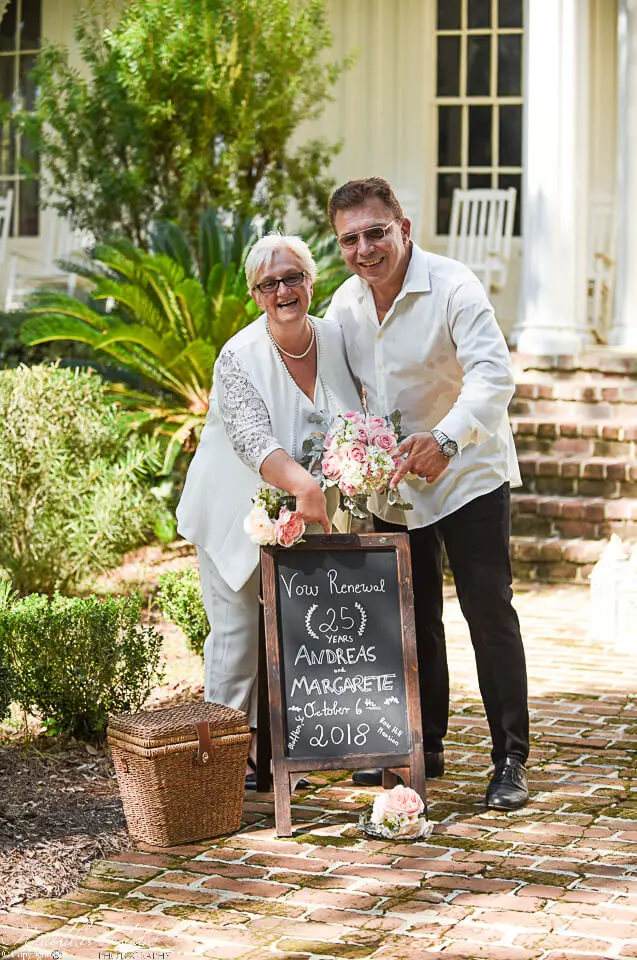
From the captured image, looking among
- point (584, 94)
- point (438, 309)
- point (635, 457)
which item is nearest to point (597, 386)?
point (635, 457)

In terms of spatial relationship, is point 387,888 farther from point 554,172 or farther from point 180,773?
point 554,172

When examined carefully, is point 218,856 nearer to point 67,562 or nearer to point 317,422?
point 317,422

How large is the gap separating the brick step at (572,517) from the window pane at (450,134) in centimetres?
452

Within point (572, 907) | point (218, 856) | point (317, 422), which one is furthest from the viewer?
point (317, 422)

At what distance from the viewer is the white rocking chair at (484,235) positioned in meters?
11.6

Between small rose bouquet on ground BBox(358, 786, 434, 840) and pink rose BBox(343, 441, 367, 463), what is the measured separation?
1007mm

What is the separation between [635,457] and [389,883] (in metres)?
5.96

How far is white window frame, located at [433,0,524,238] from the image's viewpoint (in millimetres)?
12266

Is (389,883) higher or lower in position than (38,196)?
lower

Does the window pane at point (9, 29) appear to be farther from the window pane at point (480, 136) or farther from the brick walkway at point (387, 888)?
the brick walkway at point (387, 888)

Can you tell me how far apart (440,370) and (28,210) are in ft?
31.7

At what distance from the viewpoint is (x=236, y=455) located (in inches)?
175

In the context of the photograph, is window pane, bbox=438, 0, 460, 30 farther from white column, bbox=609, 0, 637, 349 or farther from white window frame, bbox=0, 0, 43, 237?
white window frame, bbox=0, 0, 43, 237

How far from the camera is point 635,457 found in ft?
30.5
